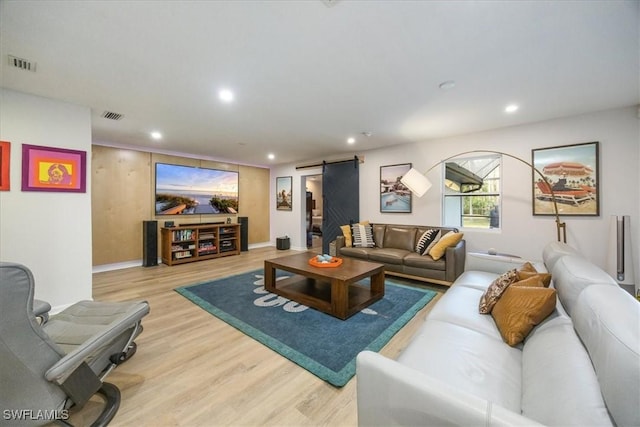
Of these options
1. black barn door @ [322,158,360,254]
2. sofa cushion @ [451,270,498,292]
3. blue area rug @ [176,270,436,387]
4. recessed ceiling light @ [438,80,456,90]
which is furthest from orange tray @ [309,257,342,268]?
black barn door @ [322,158,360,254]

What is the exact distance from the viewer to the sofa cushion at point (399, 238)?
4547mm

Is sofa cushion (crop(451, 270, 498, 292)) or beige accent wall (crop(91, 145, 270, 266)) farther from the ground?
beige accent wall (crop(91, 145, 270, 266))

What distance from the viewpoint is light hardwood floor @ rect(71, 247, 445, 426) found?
4.89 ft

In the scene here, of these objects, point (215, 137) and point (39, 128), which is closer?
point (39, 128)

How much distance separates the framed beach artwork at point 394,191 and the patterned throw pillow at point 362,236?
67cm

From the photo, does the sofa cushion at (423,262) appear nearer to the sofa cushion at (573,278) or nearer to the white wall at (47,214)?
the sofa cushion at (573,278)

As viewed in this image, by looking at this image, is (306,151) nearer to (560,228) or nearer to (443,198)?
(443,198)

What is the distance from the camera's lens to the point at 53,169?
288 centimetres

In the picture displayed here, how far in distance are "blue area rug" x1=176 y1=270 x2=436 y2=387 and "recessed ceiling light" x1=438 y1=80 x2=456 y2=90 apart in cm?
243

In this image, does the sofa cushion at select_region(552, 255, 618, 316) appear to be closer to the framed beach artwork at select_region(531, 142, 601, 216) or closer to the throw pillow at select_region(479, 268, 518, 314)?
the throw pillow at select_region(479, 268, 518, 314)

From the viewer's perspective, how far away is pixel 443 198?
4.55 meters

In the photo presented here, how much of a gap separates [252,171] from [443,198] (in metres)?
4.98

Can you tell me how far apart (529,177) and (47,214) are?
625cm

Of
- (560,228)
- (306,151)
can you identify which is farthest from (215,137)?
(560,228)
